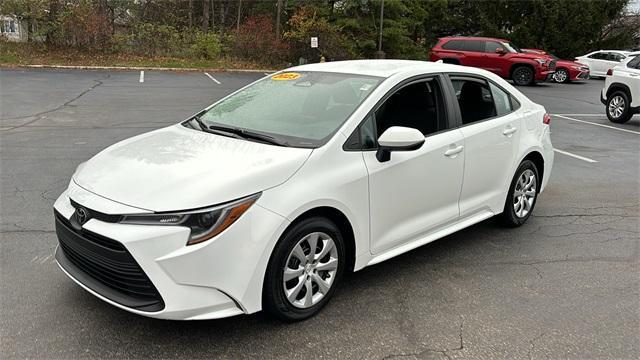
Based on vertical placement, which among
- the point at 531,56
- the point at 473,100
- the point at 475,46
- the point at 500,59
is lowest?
the point at 473,100

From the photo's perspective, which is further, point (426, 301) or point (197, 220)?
point (426, 301)

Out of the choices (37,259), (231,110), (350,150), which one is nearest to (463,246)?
(350,150)

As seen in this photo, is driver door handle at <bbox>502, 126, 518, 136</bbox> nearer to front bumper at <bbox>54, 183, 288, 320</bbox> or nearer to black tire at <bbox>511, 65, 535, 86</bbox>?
front bumper at <bbox>54, 183, 288, 320</bbox>

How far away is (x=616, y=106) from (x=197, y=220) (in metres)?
12.7

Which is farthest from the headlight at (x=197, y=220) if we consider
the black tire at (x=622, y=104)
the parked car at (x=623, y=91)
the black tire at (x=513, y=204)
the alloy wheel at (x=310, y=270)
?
the black tire at (x=622, y=104)

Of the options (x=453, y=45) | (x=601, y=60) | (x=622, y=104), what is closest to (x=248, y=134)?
(x=622, y=104)

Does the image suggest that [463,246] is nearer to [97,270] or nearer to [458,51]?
[97,270]

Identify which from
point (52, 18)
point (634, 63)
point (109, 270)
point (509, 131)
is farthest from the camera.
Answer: point (52, 18)

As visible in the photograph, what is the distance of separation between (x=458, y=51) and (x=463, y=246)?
62.9 feet

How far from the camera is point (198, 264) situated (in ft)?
8.96

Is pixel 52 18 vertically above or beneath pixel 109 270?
above

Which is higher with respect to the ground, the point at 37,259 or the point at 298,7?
the point at 298,7

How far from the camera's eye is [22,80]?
16000mm

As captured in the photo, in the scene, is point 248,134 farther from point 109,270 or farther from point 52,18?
point 52,18
